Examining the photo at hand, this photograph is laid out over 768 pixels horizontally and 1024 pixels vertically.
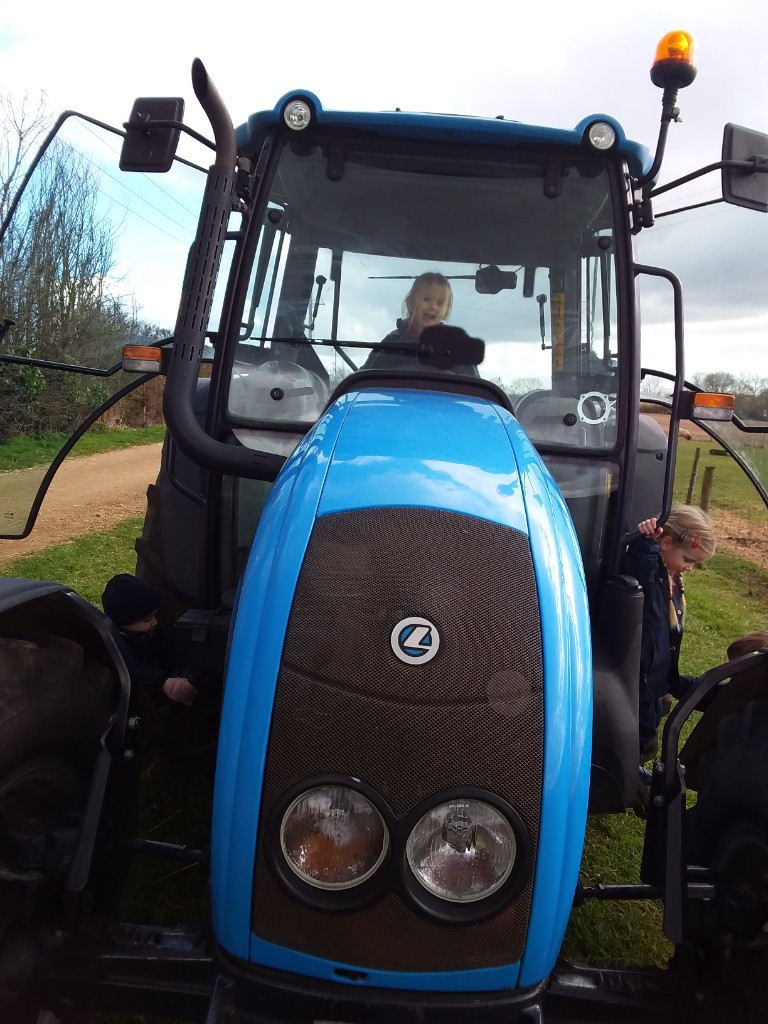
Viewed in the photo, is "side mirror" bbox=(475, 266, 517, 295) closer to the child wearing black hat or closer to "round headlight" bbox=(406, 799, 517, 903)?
the child wearing black hat

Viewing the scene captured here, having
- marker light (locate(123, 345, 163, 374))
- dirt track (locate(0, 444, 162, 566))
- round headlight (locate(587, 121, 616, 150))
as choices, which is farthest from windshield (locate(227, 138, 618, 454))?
dirt track (locate(0, 444, 162, 566))

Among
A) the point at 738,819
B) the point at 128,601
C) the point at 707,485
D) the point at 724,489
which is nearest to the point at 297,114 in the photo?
the point at 128,601

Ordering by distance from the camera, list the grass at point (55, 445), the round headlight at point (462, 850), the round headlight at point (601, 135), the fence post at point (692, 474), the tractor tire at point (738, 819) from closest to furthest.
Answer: the round headlight at point (462, 850) < the tractor tire at point (738, 819) < the round headlight at point (601, 135) < the grass at point (55, 445) < the fence post at point (692, 474)

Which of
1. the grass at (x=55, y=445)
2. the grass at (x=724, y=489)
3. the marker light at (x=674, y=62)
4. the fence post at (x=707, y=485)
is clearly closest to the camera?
the marker light at (x=674, y=62)

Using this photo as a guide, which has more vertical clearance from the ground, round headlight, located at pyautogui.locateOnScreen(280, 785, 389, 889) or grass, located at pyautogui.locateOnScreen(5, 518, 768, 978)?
round headlight, located at pyautogui.locateOnScreen(280, 785, 389, 889)

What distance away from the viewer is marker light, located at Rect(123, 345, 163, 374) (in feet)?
8.55

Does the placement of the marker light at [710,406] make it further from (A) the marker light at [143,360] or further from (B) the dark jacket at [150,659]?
(B) the dark jacket at [150,659]

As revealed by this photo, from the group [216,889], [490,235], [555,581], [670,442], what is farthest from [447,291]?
[216,889]

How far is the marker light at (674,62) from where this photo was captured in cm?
222

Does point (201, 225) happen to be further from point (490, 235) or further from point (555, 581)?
point (555, 581)

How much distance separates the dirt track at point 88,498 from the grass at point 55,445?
33 centimetres

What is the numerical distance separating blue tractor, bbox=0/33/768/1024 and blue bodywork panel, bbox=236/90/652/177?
0.01m

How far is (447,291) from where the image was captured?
8.36 feet

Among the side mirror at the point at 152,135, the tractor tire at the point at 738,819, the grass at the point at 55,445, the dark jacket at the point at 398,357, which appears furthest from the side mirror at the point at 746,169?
the grass at the point at 55,445
